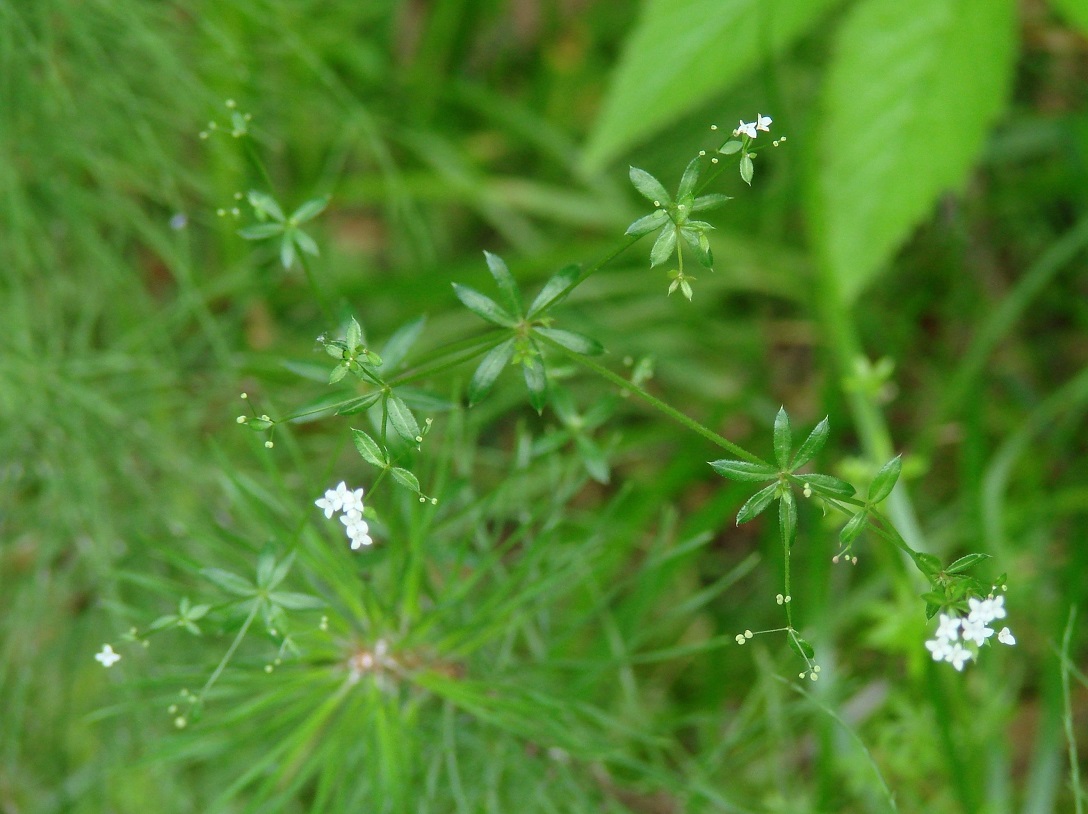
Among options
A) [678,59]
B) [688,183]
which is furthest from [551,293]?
[678,59]

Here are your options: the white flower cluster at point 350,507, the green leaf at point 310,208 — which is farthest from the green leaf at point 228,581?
the green leaf at point 310,208

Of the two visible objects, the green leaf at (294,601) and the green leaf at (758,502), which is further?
the green leaf at (294,601)

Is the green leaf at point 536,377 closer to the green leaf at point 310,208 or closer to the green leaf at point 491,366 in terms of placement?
the green leaf at point 491,366

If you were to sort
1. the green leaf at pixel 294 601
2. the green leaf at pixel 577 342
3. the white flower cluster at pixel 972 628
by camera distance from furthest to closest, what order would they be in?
1. the green leaf at pixel 294 601
2. the green leaf at pixel 577 342
3. the white flower cluster at pixel 972 628

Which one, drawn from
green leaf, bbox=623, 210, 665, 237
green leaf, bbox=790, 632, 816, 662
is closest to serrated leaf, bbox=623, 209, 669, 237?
green leaf, bbox=623, 210, 665, 237

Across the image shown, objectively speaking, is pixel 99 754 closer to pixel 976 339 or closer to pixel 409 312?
pixel 409 312

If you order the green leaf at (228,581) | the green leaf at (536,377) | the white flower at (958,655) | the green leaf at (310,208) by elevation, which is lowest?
the green leaf at (228,581)

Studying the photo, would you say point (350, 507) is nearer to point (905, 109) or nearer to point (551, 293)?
point (551, 293)
